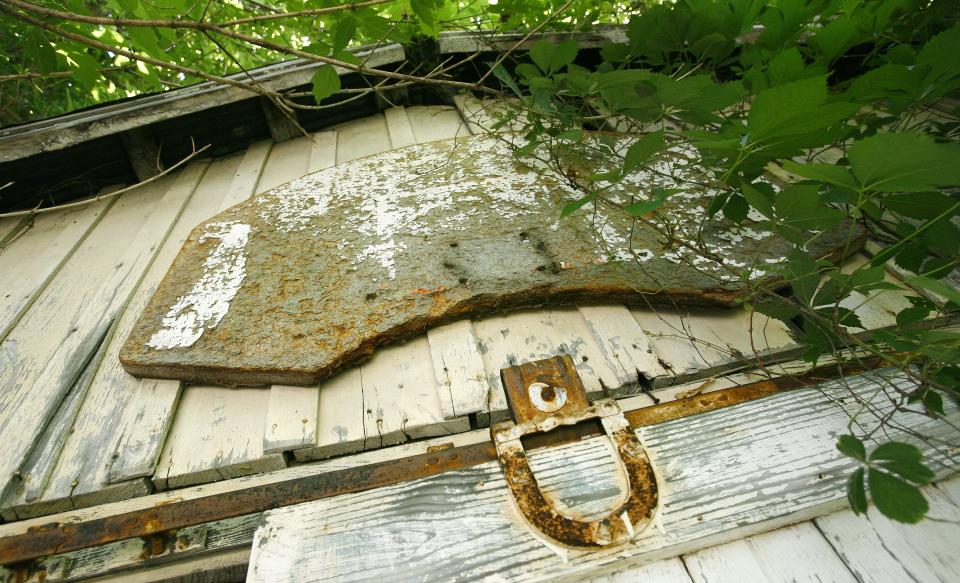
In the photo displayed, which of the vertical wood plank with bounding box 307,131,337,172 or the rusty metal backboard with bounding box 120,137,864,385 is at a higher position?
the vertical wood plank with bounding box 307,131,337,172

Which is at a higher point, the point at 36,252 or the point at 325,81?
the point at 325,81

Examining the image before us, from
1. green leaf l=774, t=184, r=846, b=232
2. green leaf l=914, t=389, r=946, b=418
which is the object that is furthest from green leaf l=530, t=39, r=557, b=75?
green leaf l=914, t=389, r=946, b=418

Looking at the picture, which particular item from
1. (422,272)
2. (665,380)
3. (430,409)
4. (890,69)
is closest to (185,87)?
(422,272)

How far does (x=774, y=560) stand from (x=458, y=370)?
0.68 metres

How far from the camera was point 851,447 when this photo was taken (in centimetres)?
69

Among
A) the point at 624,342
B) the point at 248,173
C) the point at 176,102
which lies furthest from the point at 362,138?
the point at 624,342

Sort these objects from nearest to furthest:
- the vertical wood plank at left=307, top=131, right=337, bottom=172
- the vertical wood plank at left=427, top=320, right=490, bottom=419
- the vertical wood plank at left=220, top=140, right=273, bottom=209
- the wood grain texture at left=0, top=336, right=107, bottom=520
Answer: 1. the wood grain texture at left=0, top=336, right=107, bottom=520
2. the vertical wood plank at left=427, top=320, right=490, bottom=419
3. the vertical wood plank at left=220, top=140, right=273, bottom=209
4. the vertical wood plank at left=307, top=131, right=337, bottom=172

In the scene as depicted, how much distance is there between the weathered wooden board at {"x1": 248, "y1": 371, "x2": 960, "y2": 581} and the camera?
79 centimetres

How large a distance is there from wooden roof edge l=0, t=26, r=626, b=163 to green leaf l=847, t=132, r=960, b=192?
4.88ft

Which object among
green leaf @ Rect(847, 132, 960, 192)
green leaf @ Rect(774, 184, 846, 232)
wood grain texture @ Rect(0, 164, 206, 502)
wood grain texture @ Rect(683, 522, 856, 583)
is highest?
green leaf @ Rect(847, 132, 960, 192)

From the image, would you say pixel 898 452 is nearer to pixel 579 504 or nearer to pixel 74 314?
pixel 579 504

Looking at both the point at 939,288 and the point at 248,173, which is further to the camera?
the point at 248,173

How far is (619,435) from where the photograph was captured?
0.91 m

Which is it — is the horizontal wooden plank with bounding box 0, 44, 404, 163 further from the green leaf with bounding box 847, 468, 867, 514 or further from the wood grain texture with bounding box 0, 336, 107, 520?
the green leaf with bounding box 847, 468, 867, 514
